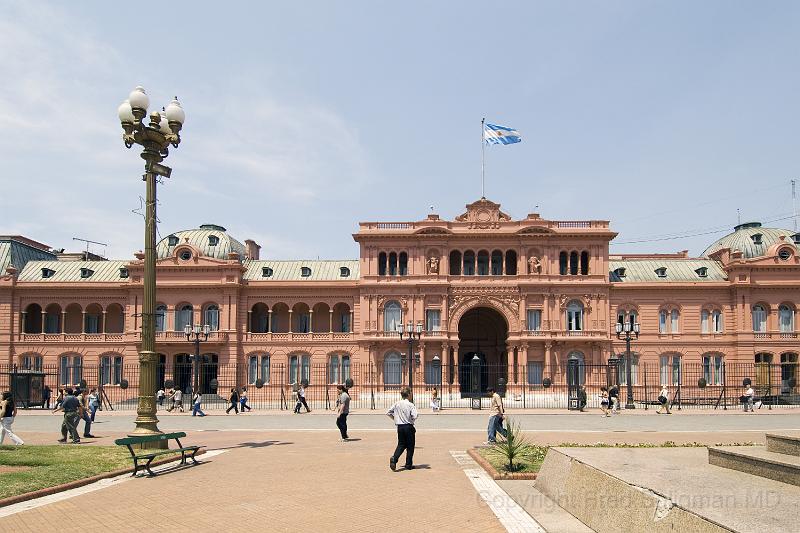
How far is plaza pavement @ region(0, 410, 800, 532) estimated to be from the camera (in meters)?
9.84

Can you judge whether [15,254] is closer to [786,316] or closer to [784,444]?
[784,444]

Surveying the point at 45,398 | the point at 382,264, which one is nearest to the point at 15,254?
the point at 45,398

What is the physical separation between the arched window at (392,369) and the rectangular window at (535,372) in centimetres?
1008

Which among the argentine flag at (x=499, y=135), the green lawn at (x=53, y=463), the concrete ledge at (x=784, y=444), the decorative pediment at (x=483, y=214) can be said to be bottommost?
the green lawn at (x=53, y=463)

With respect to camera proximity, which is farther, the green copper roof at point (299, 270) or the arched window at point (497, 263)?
the green copper roof at point (299, 270)

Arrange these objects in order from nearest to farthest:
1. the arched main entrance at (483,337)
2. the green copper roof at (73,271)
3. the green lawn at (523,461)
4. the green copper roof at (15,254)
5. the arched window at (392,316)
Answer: the green lawn at (523,461) < the arched window at (392,316) < the green copper roof at (73,271) < the arched main entrance at (483,337) < the green copper roof at (15,254)

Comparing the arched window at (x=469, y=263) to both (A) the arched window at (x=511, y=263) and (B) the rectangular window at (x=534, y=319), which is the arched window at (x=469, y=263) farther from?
(B) the rectangular window at (x=534, y=319)

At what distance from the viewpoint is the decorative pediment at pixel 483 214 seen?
5434 cm

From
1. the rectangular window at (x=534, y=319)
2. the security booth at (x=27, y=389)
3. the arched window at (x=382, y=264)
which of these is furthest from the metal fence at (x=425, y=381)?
the arched window at (x=382, y=264)

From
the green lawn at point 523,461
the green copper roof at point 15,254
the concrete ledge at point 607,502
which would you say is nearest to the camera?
the concrete ledge at point 607,502

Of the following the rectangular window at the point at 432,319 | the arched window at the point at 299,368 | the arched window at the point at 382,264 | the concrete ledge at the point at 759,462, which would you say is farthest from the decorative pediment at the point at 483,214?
the concrete ledge at the point at 759,462

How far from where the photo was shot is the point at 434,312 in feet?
175

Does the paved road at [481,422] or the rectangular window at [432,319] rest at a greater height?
the rectangular window at [432,319]

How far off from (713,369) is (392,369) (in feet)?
85.9
